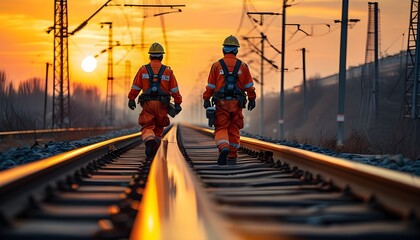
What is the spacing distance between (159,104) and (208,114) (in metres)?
1.79

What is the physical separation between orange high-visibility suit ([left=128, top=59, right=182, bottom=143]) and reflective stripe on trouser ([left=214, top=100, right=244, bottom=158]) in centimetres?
164

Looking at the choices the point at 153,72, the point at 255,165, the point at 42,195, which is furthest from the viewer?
the point at 153,72

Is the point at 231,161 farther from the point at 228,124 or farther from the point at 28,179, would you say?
the point at 28,179

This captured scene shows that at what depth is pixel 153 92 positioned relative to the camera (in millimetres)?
13125

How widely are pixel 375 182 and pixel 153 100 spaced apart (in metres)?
7.69

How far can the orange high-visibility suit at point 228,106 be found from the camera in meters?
11.7

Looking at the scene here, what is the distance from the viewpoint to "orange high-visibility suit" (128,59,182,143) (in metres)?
13.1

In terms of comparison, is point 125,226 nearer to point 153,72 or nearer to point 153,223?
point 153,223

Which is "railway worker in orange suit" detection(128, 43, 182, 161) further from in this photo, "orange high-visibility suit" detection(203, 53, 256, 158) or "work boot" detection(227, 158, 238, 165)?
"work boot" detection(227, 158, 238, 165)

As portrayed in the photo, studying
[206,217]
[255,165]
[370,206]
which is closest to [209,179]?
[255,165]

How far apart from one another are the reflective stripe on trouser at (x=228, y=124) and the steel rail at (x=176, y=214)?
4.13 meters

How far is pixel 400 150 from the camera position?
1706 cm

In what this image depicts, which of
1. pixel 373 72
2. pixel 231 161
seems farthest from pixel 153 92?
pixel 373 72

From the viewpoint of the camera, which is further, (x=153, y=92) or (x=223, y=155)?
(x=153, y=92)
